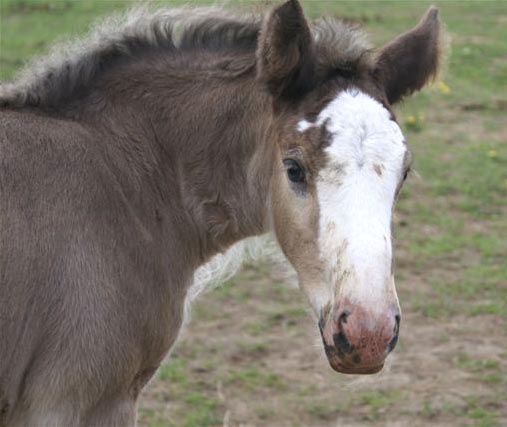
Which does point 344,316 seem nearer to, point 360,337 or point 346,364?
point 360,337

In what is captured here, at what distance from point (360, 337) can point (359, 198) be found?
1.55 ft

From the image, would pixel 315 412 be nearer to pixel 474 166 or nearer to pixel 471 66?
pixel 474 166

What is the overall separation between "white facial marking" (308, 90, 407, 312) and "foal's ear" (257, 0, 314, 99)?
Answer: 0.73ft

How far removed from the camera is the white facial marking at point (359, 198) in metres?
3.59

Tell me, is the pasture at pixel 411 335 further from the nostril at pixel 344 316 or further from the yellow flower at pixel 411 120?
the nostril at pixel 344 316

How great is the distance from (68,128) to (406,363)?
311 cm

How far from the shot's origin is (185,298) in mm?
4410

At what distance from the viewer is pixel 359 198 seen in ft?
12.0

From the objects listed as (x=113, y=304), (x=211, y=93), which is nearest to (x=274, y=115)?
(x=211, y=93)

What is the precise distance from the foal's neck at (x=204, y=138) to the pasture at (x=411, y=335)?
1.94 feet

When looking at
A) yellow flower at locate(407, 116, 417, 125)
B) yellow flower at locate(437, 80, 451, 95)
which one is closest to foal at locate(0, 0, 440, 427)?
yellow flower at locate(407, 116, 417, 125)

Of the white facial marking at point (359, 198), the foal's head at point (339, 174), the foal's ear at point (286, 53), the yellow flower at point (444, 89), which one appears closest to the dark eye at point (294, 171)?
the foal's head at point (339, 174)

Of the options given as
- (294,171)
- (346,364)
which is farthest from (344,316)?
(294,171)

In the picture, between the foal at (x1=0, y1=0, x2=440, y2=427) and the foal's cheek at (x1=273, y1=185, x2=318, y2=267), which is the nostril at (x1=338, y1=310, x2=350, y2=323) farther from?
the foal's cheek at (x1=273, y1=185, x2=318, y2=267)
